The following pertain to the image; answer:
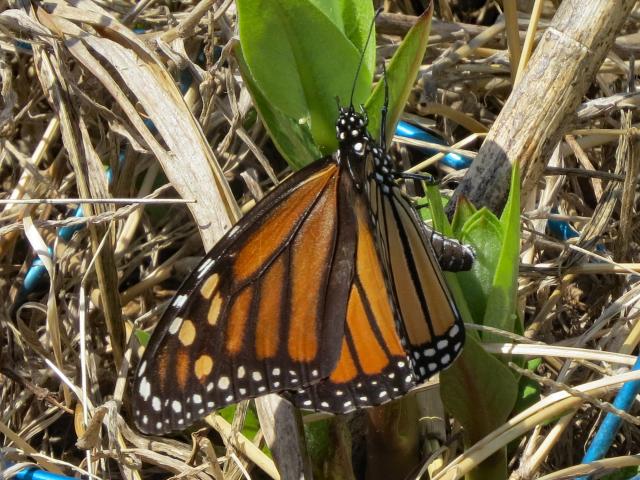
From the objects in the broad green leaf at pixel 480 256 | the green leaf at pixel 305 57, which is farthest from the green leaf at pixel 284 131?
the broad green leaf at pixel 480 256

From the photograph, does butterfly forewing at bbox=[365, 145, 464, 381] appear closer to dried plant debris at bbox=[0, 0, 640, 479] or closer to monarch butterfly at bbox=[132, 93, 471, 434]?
monarch butterfly at bbox=[132, 93, 471, 434]

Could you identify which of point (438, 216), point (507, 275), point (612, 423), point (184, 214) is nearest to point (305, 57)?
point (438, 216)

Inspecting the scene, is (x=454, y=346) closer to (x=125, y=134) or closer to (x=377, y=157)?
(x=377, y=157)

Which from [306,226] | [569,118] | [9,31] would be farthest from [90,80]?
[569,118]

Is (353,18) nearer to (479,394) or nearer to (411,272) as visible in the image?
(411,272)

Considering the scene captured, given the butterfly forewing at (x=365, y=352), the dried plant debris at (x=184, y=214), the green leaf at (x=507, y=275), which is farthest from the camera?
the dried plant debris at (x=184, y=214)

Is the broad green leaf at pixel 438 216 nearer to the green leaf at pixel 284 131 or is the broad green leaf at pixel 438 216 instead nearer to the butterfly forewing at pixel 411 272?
the butterfly forewing at pixel 411 272
